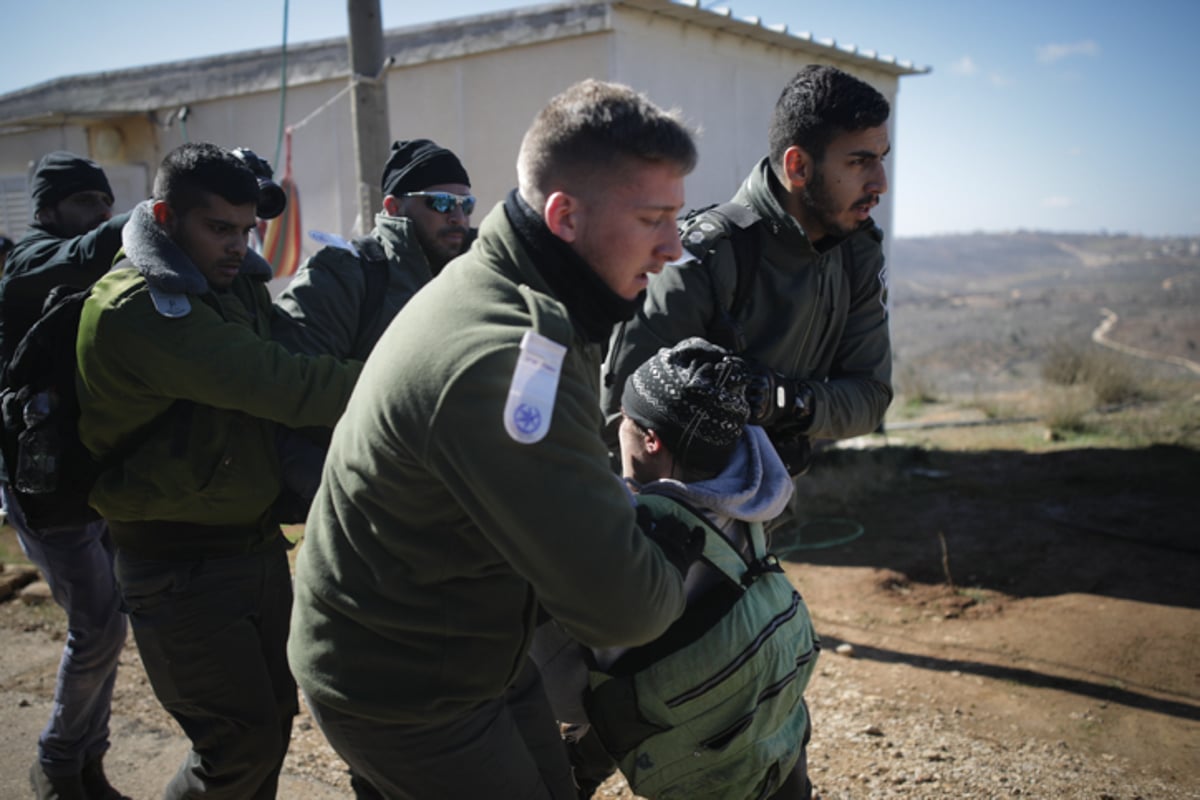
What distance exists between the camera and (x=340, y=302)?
2.93 metres

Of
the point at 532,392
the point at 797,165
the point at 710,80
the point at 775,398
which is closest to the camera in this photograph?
the point at 532,392

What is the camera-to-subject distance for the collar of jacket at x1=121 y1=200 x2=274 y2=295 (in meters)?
2.35

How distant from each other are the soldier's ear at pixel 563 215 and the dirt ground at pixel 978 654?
101 inches

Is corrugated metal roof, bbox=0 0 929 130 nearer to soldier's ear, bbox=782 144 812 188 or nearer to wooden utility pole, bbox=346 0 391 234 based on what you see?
wooden utility pole, bbox=346 0 391 234

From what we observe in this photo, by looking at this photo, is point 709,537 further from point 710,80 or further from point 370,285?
point 710,80

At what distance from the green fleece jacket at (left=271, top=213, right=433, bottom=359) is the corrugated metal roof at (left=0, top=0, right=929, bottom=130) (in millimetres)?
5166

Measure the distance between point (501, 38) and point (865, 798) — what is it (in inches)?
273

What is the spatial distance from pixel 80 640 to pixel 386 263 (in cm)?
170

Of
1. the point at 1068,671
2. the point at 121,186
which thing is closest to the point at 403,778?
the point at 1068,671

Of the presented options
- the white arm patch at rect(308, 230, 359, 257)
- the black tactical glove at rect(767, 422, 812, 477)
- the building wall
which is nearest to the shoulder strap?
the black tactical glove at rect(767, 422, 812, 477)

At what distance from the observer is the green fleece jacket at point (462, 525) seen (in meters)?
1.43

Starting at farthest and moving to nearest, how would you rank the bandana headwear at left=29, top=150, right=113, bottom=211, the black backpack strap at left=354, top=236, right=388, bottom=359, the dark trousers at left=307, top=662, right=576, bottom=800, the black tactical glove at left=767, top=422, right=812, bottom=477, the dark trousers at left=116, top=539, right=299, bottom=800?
the bandana headwear at left=29, top=150, right=113, bottom=211
the black backpack strap at left=354, top=236, right=388, bottom=359
the black tactical glove at left=767, top=422, right=812, bottom=477
the dark trousers at left=116, top=539, right=299, bottom=800
the dark trousers at left=307, top=662, right=576, bottom=800

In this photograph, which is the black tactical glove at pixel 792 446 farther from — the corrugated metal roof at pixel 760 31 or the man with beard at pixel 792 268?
the corrugated metal roof at pixel 760 31

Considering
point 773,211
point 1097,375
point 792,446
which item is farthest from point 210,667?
point 1097,375
